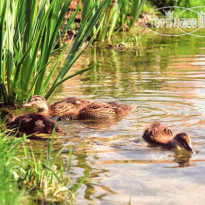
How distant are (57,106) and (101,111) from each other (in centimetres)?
64

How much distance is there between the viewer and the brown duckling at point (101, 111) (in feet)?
26.0

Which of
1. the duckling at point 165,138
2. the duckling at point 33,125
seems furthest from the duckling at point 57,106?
the duckling at point 165,138

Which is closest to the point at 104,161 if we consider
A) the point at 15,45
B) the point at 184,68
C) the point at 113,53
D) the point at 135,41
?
the point at 15,45

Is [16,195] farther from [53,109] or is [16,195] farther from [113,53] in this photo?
[113,53]

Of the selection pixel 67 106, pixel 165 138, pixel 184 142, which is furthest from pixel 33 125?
pixel 184 142

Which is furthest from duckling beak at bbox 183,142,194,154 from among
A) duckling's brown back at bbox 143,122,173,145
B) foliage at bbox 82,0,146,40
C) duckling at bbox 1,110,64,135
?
A: foliage at bbox 82,0,146,40

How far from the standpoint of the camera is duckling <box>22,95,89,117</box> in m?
7.79

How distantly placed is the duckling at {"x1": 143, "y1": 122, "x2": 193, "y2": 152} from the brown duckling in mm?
1209

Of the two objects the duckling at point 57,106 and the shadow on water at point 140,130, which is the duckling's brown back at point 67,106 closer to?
the duckling at point 57,106

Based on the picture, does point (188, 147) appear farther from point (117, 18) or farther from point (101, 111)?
point (117, 18)

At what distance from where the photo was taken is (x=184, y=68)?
1155 centimetres

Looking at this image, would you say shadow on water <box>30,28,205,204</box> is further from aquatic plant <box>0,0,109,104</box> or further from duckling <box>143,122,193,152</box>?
aquatic plant <box>0,0,109,104</box>

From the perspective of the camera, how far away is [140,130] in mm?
7121

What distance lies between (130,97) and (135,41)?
6817mm
